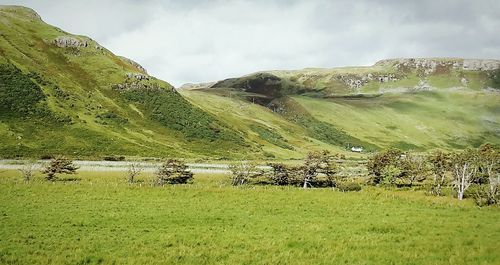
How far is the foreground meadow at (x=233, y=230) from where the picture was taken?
86.7 feet

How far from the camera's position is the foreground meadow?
2642 centimetres

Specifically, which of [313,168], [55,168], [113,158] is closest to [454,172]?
[313,168]

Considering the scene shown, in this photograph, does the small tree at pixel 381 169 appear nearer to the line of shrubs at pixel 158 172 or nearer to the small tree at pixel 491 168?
the small tree at pixel 491 168

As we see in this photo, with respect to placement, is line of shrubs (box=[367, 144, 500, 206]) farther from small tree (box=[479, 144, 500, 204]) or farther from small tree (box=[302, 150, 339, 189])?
small tree (box=[302, 150, 339, 189])

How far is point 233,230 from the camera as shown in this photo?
114ft

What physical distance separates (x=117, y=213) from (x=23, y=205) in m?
10.9

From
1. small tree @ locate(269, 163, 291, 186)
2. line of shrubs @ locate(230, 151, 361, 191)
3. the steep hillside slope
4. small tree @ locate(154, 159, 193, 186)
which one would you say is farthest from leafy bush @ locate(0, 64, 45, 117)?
small tree @ locate(269, 163, 291, 186)

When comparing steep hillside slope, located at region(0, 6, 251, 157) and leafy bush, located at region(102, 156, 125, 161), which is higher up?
steep hillside slope, located at region(0, 6, 251, 157)

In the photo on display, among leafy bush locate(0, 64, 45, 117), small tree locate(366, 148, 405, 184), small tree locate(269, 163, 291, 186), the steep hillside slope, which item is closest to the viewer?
small tree locate(269, 163, 291, 186)

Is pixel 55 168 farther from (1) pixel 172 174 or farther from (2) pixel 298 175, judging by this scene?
(2) pixel 298 175

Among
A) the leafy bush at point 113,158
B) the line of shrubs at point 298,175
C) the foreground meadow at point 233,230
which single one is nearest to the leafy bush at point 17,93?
the leafy bush at point 113,158

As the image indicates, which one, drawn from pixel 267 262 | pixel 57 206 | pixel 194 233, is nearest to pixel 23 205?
pixel 57 206

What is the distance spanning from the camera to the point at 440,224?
129 ft

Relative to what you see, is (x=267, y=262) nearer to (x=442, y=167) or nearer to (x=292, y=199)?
(x=292, y=199)
